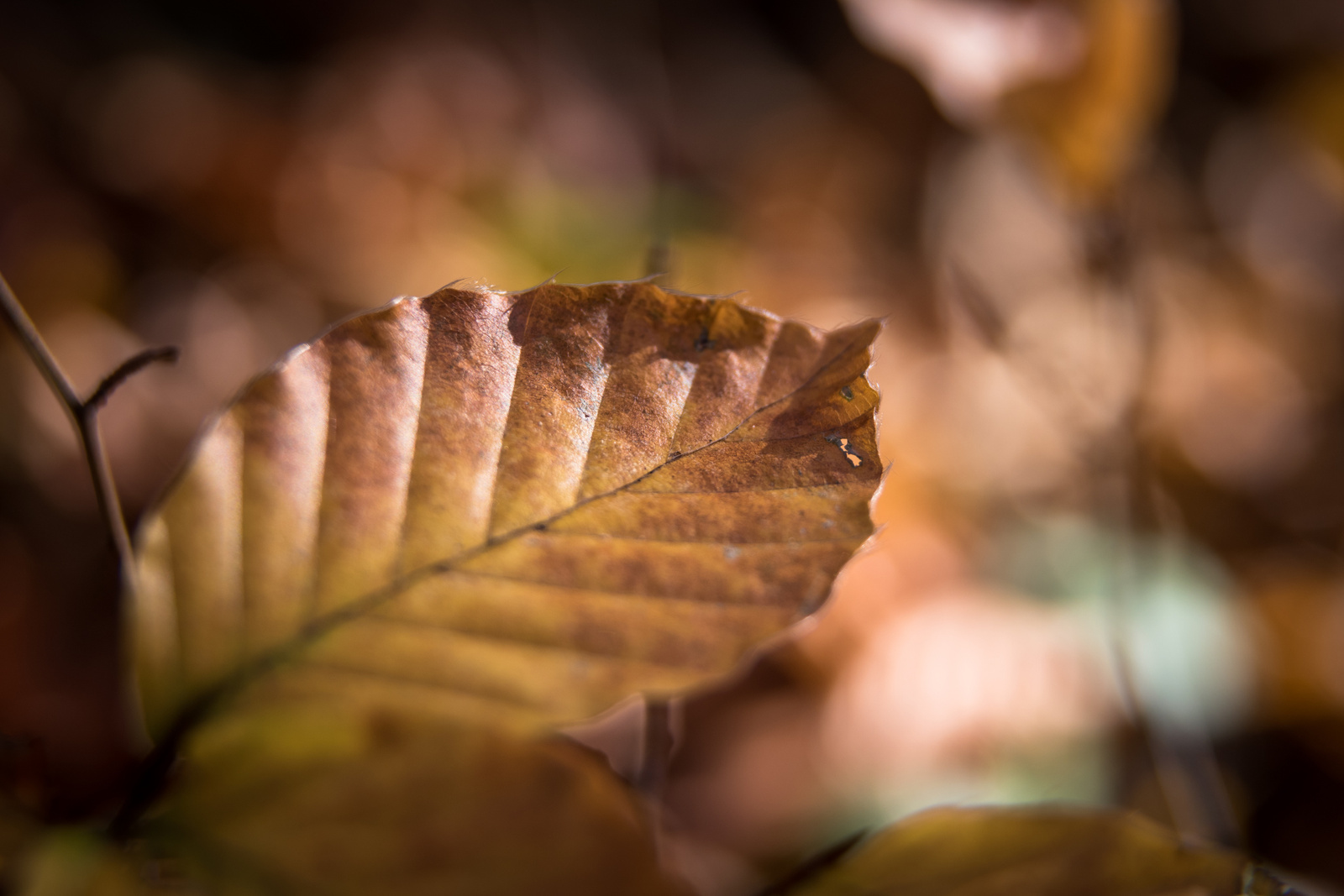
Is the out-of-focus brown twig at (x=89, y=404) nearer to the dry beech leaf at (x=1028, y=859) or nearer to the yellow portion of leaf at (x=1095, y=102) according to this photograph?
the dry beech leaf at (x=1028, y=859)

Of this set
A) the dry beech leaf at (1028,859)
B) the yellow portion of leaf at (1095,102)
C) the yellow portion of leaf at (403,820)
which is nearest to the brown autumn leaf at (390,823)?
the yellow portion of leaf at (403,820)

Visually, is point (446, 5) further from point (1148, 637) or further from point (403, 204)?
point (1148, 637)

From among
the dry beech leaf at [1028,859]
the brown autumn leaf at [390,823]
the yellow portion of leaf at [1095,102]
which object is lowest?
the brown autumn leaf at [390,823]

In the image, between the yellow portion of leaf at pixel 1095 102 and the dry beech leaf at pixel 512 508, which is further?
the yellow portion of leaf at pixel 1095 102

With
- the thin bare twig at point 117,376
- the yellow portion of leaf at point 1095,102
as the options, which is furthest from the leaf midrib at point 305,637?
the yellow portion of leaf at point 1095,102

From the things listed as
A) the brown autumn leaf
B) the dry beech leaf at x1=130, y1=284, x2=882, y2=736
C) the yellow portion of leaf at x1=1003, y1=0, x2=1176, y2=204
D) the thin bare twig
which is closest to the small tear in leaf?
the dry beech leaf at x1=130, y1=284, x2=882, y2=736

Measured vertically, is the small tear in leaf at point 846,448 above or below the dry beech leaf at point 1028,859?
above

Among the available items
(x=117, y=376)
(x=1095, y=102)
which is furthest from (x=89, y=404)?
(x=1095, y=102)

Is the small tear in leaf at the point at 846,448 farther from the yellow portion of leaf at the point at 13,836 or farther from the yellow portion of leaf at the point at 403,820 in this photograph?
the yellow portion of leaf at the point at 13,836
